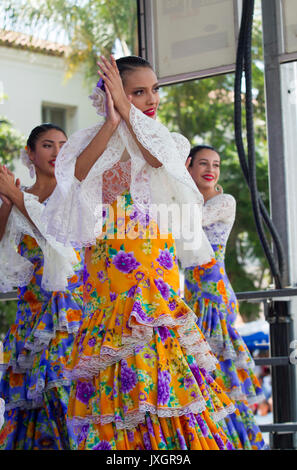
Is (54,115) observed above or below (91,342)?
above

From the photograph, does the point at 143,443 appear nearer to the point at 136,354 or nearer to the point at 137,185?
the point at 136,354

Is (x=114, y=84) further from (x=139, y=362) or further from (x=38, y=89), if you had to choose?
(x=38, y=89)

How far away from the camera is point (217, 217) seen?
4.54m

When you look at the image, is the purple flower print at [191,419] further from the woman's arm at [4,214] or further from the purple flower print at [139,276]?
the woman's arm at [4,214]

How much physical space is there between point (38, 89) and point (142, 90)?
46.6ft

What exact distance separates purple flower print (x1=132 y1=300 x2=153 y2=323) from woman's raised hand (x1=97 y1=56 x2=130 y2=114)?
2.16ft

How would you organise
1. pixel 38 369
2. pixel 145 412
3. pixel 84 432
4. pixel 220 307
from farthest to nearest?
pixel 220 307 → pixel 38 369 → pixel 84 432 → pixel 145 412

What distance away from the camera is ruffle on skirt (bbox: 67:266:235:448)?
2.66 meters

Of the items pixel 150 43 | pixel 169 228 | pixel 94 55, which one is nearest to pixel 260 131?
pixel 94 55

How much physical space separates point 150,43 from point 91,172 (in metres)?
1.82

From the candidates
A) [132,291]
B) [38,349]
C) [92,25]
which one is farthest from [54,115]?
[132,291]

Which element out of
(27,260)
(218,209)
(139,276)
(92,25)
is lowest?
(139,276)

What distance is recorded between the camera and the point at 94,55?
15648 millimetres

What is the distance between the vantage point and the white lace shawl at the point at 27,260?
379cm
